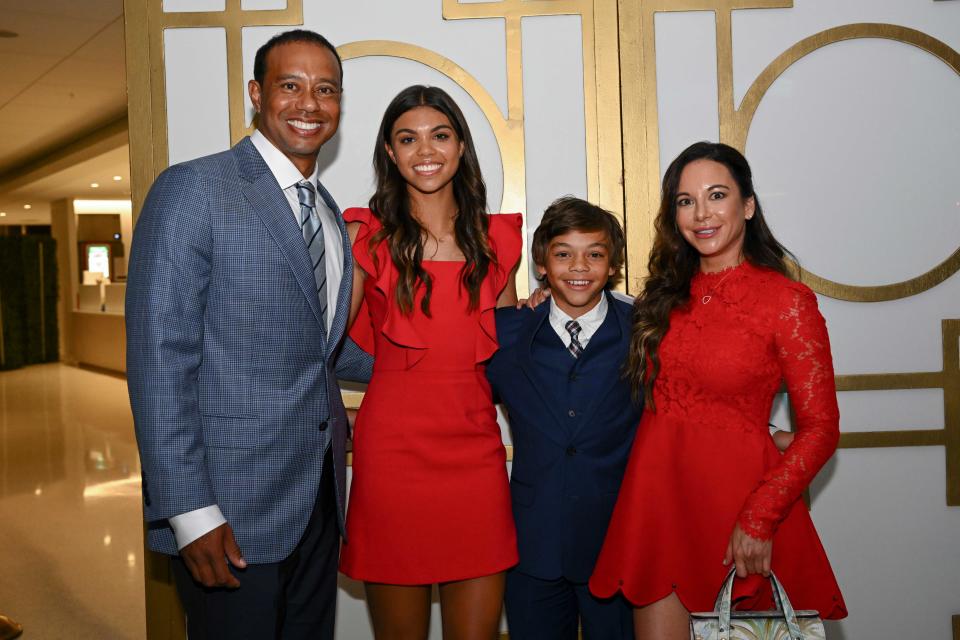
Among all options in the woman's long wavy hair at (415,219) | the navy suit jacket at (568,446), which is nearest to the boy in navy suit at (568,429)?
the navy suit jacket at (568,446)

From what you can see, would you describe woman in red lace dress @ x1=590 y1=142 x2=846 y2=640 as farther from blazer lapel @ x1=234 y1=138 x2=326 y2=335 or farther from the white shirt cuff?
the white shirt cuff

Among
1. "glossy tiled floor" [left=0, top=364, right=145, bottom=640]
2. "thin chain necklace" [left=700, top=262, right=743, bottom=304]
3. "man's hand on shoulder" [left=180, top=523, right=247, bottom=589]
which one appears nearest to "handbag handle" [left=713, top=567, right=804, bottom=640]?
"thin chain necklace" [left=700, top=262, right=743, bottom=304]

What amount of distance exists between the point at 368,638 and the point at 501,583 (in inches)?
36.5

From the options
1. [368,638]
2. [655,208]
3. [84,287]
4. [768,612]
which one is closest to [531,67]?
[655,208]

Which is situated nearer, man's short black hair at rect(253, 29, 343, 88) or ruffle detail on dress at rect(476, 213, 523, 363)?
man's short black hair at rect(253, 29, 343, 88)

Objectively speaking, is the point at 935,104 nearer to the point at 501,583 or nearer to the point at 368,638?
the point at 501,583

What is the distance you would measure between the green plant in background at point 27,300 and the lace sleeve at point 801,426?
15.0 metres

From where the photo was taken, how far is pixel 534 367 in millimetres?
2043

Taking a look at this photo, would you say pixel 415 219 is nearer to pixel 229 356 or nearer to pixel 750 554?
pixel 229 356

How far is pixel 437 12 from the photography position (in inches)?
106

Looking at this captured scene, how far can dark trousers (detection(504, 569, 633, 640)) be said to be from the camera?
1.99m

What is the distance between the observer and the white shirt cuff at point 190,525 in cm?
159

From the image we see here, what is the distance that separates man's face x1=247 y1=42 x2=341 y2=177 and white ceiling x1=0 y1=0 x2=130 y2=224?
13.2ft

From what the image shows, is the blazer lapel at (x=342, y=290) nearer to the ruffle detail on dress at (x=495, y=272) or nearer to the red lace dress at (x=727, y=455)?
the ruffle detail on dress at (x=495, y=272)
